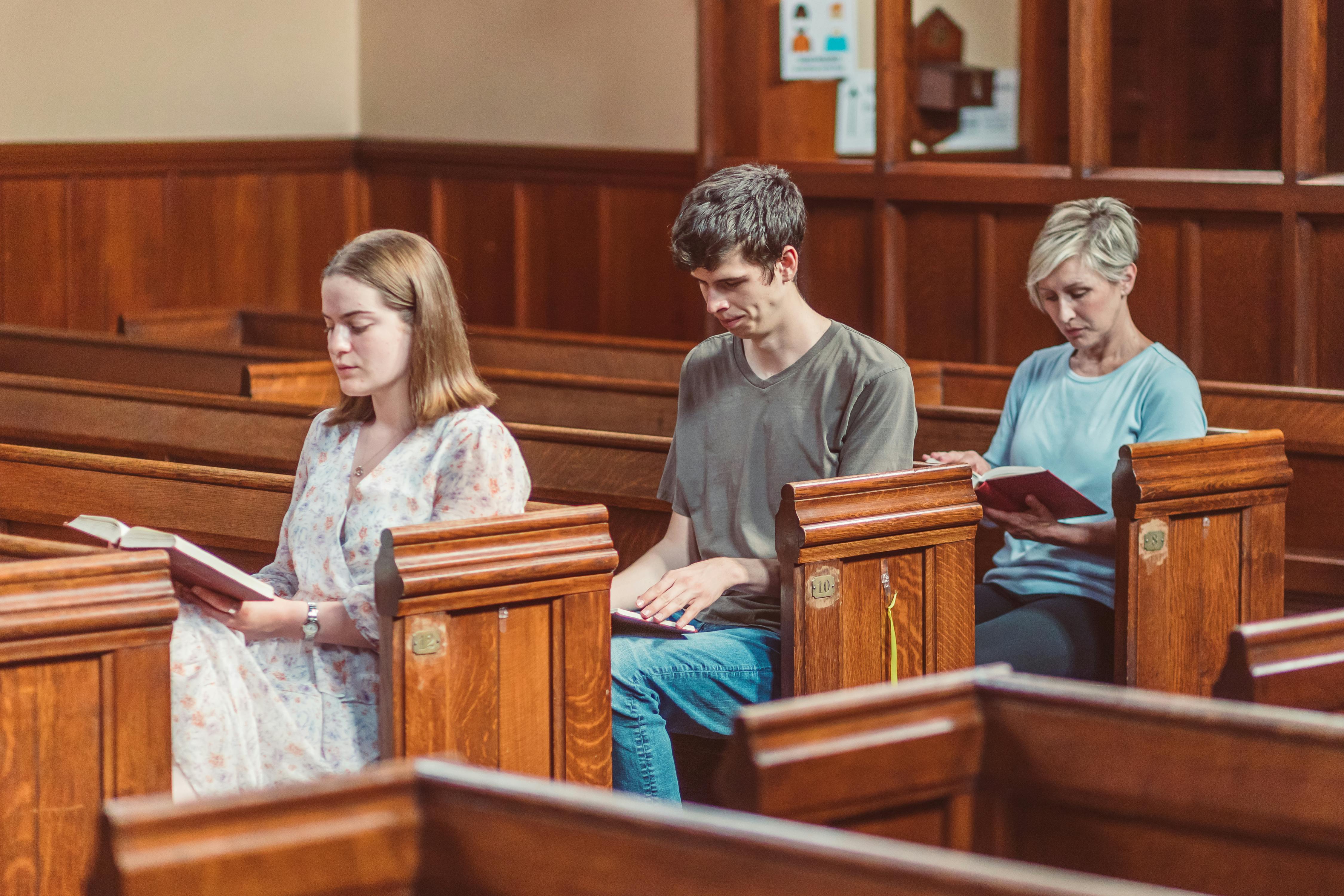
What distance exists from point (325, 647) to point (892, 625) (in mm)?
835

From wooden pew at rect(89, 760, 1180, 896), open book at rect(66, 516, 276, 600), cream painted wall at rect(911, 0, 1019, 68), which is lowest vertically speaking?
wooden pew at rect(89, 760, 1180, 896)

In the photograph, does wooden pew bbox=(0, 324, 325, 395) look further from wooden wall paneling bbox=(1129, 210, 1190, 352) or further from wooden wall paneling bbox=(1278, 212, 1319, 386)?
wooden wall paneling bbox=(1278, 212, 1319, 386)

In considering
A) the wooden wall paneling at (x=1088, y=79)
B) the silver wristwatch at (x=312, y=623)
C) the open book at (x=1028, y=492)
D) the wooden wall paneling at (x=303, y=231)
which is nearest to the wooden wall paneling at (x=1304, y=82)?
the wooden wall paneling at (x=1088, y=79)

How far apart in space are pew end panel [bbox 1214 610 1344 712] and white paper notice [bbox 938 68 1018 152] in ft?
18.8

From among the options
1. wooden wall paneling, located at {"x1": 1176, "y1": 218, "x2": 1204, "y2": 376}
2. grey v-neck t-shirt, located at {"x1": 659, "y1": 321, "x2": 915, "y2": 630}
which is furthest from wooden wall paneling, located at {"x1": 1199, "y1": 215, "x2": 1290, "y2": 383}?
grey v-neck t-shirt, located at {"x1": 659, "y1": 321, "x2": 915, "y2": 630}

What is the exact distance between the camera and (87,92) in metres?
7.19

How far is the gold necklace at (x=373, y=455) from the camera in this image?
7.72ft

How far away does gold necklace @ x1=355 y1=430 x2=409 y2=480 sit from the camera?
2.35m

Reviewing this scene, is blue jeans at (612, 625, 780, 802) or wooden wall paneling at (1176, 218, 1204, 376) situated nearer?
blue jeans at (612, 625, 780, 802)

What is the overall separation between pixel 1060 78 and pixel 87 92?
170 inches

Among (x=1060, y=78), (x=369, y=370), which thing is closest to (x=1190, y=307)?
(x=1060, y=78)

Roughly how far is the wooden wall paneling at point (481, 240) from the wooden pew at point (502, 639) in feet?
18.6

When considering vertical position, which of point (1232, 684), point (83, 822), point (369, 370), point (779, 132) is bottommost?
point (83, 822)

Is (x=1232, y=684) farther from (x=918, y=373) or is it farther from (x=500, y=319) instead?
(x=500, y=319)
